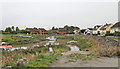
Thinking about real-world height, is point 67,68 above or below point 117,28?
below

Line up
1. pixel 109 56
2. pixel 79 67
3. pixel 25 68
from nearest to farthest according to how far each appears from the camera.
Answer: pixel 25 68 < pixel 79 67 < pixel 109 56

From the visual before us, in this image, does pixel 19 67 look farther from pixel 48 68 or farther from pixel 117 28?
pixel 117 28

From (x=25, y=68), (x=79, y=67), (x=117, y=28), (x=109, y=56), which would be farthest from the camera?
(x=117, y=28)

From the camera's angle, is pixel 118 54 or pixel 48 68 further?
pixel 118 54

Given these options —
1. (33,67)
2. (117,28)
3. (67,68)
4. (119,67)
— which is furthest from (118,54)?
(117,28)

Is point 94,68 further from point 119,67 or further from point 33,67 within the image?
point 33,67

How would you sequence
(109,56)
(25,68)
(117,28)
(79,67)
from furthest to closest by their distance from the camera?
(117,28)
(109,56)
(79,67)
(25,68)

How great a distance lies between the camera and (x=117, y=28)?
128ft

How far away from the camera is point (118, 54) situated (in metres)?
8.19

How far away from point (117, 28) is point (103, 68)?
38826mm

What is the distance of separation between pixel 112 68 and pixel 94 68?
930 millimetres

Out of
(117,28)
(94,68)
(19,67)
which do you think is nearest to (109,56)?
(94,68)

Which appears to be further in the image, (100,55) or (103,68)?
(100,55)

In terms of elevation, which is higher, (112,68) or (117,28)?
(117,28)
